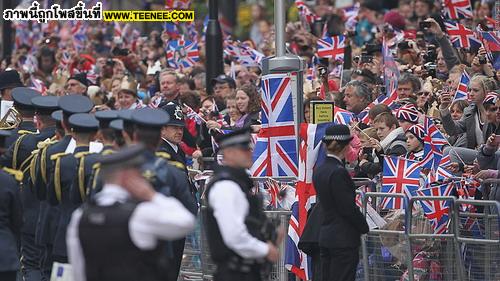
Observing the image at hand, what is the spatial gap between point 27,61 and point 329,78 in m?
9.56

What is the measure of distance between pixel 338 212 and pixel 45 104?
3304 mm

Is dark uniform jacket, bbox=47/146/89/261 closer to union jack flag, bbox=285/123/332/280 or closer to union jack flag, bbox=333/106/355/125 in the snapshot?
union jack flag, bbox=285/123/332/280

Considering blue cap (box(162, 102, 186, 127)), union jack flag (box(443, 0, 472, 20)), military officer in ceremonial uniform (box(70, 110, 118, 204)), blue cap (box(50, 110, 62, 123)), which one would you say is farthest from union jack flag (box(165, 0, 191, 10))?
military officer in ceremonial uniform (box(70, 110, 118, 204))

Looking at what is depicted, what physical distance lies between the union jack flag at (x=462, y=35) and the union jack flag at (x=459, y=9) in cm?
170

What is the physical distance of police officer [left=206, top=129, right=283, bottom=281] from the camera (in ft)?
33.9

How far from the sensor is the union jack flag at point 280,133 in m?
15.2

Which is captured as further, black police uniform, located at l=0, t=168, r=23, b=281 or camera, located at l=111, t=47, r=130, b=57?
camera, located at l=111, t=47, r=130, b=57

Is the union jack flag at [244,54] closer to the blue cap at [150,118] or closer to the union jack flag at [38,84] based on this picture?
the union jack flag at [38,84]

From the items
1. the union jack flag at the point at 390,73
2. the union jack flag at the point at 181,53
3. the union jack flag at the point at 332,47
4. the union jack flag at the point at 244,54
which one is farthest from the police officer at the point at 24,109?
the union jack flag at the point at 181,53

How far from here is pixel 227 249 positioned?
1048cm

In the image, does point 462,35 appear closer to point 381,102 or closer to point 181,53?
point 381,102

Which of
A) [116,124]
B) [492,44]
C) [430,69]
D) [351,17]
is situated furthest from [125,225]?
[351,17]

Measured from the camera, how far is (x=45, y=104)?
14.3m

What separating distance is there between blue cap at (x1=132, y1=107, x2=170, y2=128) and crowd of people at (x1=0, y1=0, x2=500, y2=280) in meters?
0.01
